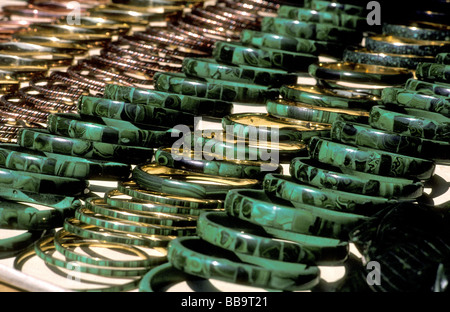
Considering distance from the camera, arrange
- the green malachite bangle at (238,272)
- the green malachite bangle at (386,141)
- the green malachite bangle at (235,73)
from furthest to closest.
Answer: the green malachite bangle at (235,73)
the green malachite bangle at (386,141)
the green malachite bangle at (238,272)

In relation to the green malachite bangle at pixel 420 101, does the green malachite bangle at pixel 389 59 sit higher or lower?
higher

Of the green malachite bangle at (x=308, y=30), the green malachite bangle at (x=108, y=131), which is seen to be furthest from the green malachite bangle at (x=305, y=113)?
the green malachite bangle at (x=308, y=30)

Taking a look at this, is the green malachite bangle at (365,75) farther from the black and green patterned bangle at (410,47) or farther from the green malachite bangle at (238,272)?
the green malachite bangle at (238,272)

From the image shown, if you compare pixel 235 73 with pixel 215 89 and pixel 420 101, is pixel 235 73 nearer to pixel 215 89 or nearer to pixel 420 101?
pixel 215 89

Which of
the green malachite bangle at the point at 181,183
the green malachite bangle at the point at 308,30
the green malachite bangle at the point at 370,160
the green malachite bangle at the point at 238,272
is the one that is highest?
the green malachite bangle at the point at 308,30

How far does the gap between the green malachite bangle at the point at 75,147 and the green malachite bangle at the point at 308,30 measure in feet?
2.96

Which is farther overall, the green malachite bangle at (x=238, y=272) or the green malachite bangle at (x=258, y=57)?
the green malachite bangle at (x=258, y=57)

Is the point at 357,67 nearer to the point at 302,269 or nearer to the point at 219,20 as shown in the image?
the point at 219,20

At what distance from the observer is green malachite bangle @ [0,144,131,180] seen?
1.99 meters

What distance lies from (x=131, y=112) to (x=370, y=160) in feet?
2.43

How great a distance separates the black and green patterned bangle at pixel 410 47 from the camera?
2.73 meters

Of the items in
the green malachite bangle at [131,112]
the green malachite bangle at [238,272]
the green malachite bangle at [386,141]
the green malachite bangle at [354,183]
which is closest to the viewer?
the green malachite bangle at [238,272]

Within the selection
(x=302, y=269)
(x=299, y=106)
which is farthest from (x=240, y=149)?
(x=302, y=269)

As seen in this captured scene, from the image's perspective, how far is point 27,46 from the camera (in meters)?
3.14
